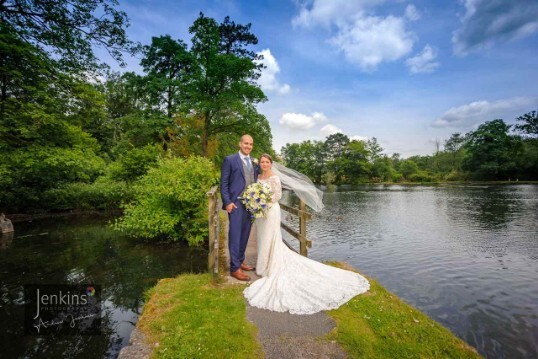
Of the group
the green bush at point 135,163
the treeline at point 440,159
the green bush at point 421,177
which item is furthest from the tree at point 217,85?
the green bush at point 421,177

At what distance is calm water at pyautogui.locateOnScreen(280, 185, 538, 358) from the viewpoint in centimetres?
631

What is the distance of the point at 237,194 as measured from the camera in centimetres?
551

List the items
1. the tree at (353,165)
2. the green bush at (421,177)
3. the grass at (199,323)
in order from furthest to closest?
the tree at (353,165) < the green bush at (421,177) < the grass at (199,323)

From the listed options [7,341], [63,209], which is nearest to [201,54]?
[63,209]

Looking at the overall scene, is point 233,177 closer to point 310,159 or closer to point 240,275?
point 240,275

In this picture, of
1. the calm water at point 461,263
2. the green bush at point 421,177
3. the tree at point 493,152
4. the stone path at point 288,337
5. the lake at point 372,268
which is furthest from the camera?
the green bush at point 421,177

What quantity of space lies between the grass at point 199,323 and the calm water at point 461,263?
199 inches

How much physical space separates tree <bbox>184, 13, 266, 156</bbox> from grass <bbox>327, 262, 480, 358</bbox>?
19117 mm

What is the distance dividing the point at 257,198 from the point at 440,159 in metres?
99.8

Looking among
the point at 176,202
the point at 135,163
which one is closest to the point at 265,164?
the point at 176,202

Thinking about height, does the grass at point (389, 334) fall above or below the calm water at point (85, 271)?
above

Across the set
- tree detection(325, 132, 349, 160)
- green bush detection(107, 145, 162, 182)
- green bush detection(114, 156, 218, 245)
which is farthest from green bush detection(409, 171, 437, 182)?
green bush detection(114, 156, 218, 245)

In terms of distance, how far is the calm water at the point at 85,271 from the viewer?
5.22 metres

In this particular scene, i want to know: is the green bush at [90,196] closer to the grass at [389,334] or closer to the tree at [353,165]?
the grass at [389,334]
